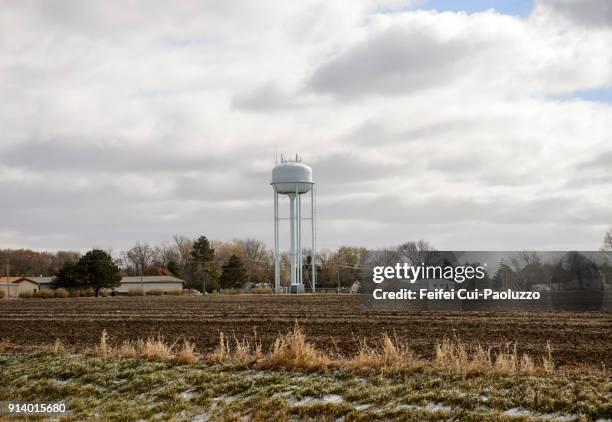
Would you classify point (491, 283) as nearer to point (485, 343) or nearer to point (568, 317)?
point (568, 317)

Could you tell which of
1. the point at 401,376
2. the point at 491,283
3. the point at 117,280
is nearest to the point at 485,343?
the point at 401,376

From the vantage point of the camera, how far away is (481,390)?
45.0ft

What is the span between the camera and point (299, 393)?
14.6 metres

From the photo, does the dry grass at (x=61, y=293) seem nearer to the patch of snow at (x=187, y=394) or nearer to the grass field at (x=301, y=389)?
the grass field at (x=301, y=389)

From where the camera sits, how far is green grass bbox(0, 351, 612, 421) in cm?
1288

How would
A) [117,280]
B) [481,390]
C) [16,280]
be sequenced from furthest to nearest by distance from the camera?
[16,280], [117,280], [481,390]

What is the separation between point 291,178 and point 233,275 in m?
34.5

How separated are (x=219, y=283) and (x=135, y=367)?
117 metres

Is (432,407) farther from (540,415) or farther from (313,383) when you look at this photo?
(313,383)

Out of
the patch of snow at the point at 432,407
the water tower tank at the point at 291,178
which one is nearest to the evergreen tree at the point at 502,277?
the patch of snow at the point at 432,407

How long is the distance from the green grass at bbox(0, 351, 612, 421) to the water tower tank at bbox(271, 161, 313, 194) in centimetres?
8440

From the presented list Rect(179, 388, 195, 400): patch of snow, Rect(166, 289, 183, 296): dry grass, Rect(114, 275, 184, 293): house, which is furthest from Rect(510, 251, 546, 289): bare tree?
Rect(114, 275, 184, 293): house

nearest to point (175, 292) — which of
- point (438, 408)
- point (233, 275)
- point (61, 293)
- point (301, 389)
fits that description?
point (61, 293)

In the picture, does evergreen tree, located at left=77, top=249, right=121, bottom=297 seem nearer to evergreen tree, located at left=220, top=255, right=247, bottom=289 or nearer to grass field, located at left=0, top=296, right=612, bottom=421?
evergreen tree, located at left=220, top=255, right=247, bottom=289
